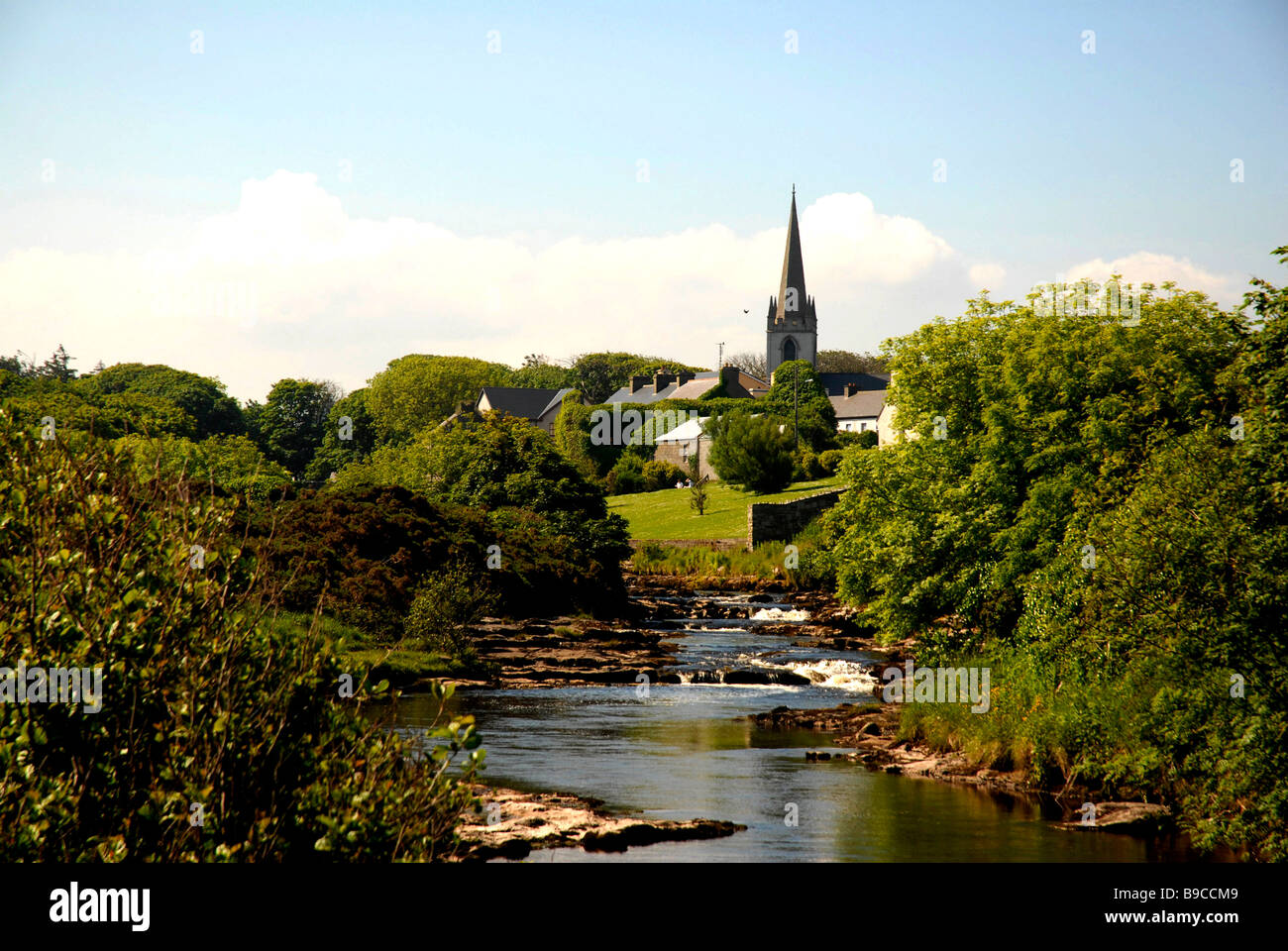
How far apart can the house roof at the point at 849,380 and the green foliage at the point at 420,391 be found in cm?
4583

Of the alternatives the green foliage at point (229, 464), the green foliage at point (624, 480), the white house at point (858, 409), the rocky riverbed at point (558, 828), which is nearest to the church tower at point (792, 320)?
the white house at point (858, 409)

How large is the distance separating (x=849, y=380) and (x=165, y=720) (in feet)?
506

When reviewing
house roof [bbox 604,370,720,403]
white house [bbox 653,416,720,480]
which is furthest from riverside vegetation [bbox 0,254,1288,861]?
house roof [bbox 604,370,720,403]

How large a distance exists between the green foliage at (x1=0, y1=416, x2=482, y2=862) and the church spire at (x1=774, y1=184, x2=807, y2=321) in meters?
161

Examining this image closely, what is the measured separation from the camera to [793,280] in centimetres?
17100

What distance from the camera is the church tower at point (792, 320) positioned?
171 metres

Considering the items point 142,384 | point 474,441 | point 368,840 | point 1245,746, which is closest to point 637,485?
point 474,441

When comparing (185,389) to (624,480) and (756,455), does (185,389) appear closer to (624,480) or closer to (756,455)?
(624,480)

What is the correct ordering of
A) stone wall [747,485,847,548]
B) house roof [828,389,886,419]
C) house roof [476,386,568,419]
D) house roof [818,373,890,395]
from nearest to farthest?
stone wall [747,485,847,548] → house roof [828,389,886,419] → house roof [476,386,568,419] → house roof [818,373,890,395]

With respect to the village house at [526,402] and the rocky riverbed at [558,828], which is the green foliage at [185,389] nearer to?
the village house at [526,402]

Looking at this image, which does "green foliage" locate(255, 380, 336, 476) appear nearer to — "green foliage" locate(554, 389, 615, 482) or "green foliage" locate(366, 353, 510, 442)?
"green foliage" locate(366, 353, 510, 442)

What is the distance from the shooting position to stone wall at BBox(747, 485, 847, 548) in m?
72.9
